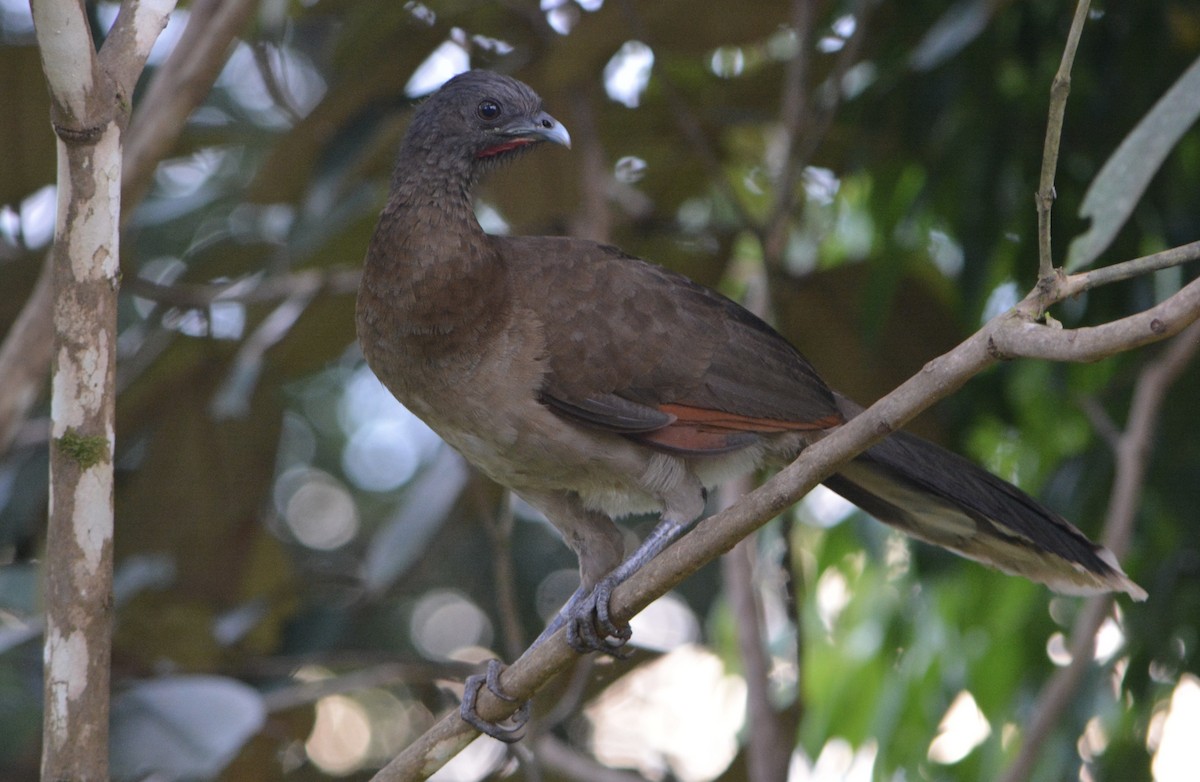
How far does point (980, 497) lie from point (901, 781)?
67.2 inches

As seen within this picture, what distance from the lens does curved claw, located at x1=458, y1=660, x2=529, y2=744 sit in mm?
2467

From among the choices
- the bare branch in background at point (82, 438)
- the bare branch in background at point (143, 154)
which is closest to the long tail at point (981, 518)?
the bare branch in background at point (82, 438)

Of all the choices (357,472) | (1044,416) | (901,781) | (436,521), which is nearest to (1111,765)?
(901,781)

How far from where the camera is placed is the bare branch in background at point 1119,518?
10.9 ft

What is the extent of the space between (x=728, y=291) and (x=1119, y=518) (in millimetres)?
1825

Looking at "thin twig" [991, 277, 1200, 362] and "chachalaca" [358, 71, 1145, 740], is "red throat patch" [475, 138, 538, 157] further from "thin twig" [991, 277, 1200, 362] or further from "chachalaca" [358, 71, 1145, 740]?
"thin twig" [991, 277, 1200, 362]

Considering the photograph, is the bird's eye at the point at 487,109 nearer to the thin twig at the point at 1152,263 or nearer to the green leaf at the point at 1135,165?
the green leaf at the point at 1135,165

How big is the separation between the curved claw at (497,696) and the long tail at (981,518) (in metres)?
0.92

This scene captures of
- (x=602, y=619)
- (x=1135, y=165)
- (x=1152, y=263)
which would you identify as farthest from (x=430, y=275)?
(x=1152, y=263)

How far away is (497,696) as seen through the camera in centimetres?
244

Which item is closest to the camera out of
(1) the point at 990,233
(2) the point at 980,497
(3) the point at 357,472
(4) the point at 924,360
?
(2) the point at 980,497

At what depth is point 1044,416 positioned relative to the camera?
422 cm

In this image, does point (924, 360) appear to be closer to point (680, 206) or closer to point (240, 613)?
point (680, 206)

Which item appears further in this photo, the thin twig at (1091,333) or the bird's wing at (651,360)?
the bird's wing at (651,360)
